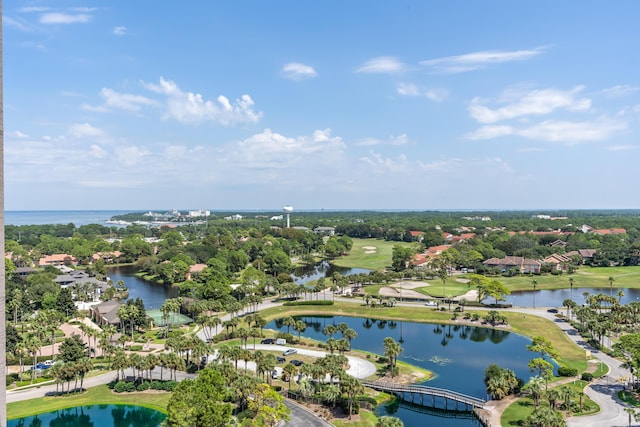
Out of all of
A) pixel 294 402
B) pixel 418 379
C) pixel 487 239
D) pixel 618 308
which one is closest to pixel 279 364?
Result: pixel 294 402

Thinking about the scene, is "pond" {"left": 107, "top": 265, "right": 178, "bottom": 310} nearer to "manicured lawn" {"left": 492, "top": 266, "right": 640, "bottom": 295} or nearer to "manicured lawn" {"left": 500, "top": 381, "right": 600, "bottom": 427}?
"manicured lawn" {"left": 500, "top": 381, "right": 600, "bottom": 427}

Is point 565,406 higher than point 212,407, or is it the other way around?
point 212,407

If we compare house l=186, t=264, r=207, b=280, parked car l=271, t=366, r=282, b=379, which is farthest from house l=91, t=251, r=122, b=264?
parked car l=271, t=366, r=282, b=379

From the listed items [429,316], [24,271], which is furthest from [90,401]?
[24,271]

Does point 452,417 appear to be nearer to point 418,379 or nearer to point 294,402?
point 418,379

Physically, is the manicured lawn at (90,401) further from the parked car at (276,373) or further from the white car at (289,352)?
the white car at (289,352)

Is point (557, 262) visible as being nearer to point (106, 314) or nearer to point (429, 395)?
point (429, 395)
